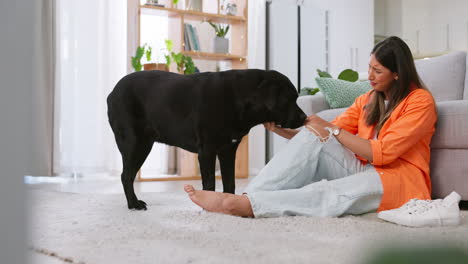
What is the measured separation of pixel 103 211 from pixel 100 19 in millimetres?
2852

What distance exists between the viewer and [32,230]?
0.20m

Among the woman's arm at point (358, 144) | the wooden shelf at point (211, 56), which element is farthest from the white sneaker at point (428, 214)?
the wooden shelf at point (211, 56)

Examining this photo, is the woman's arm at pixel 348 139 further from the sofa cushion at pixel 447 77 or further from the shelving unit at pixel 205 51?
the shelving unit at pixel 205 51

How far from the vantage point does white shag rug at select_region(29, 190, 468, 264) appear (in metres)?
1.04

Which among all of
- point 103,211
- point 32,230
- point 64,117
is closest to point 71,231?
point 103,211

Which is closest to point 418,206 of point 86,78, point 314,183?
point 314,183

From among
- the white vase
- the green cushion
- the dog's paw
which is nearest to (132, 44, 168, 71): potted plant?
the white vase

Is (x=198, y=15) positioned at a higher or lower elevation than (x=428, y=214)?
higher

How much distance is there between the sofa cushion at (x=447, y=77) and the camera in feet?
8.54

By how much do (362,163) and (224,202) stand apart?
60cm

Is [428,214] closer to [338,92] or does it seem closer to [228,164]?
[228,164]

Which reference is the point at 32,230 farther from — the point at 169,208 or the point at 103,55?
the point at 103,55

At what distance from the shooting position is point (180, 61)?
4.04m

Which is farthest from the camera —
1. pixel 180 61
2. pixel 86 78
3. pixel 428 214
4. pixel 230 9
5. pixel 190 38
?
pixel 230 9
